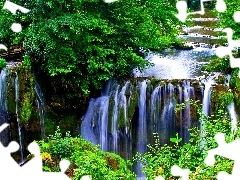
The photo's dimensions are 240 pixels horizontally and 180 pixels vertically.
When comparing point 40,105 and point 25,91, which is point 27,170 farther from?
point 40,105

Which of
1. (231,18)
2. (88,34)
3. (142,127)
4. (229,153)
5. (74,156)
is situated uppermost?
(231,18)

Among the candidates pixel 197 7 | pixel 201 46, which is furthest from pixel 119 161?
pixel 197 7

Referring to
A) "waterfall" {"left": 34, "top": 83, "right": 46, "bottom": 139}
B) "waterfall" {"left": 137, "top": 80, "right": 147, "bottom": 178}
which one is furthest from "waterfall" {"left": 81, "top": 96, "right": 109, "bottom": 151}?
"waterfall" {"left": 34, "top": 83, "right": 46, "bottom": 139}

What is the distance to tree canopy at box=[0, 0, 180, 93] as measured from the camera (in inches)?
388

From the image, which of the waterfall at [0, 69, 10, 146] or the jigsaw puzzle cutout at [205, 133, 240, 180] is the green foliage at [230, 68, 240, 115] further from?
Answer: the jigsaw puzzle cutout at [205, 133, 240, 180]

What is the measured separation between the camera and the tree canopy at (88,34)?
9844 millimetres

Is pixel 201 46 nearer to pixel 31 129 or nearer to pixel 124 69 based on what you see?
pixel 124 69

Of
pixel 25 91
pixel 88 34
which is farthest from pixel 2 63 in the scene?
pixel 88 34

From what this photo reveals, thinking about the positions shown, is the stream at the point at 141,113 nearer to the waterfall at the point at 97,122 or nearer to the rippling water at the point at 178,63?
the waterfall at the point at 97,122

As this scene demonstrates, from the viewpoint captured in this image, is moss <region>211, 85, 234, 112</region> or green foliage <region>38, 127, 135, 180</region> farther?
moss <region>211, 85, 234, 112</region>

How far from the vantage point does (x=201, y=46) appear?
16.7 metres

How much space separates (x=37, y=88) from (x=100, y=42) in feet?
6.84

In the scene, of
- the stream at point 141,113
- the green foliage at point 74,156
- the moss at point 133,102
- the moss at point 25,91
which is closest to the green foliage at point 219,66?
the stream at point 141,113

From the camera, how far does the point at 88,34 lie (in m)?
10.2
